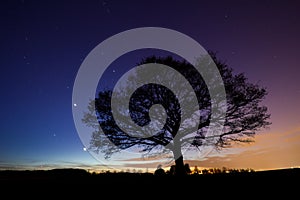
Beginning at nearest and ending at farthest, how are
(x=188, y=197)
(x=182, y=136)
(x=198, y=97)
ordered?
(x=188, y=197) → (x=198, y=97) → (x=182, y=136)

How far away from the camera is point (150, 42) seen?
60.7 feet

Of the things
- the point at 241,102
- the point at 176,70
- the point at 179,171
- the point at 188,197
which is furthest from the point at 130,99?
the point at 188,197

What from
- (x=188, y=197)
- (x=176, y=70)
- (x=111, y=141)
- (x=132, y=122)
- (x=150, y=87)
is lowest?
(x=188, y=197)

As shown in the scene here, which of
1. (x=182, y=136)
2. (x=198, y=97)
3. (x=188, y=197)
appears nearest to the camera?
(x=188, y=197)

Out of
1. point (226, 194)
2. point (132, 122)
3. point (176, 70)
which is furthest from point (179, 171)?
point (226, 194)

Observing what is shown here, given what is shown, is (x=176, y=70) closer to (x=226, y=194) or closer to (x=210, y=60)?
(x=210, y=60)

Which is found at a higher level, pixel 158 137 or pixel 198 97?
pixel 198 97

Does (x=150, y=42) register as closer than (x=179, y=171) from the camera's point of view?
No

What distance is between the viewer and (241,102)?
16406 mm

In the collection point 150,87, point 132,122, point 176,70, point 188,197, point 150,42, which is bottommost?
point 188,197

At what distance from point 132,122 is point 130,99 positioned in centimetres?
188

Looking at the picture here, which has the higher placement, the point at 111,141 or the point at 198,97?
the point at 198,97

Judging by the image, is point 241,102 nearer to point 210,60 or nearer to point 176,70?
point 210,60

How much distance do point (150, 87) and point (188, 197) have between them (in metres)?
12.8
